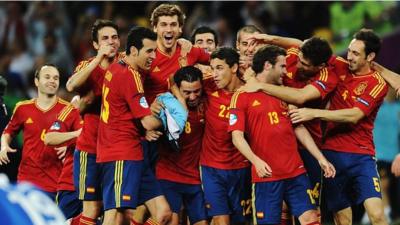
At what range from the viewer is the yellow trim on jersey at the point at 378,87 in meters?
8.75

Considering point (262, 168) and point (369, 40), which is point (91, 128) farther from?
point (369, 40)

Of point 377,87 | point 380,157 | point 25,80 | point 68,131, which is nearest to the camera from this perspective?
point 377,87

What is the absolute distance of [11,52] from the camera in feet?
55.8

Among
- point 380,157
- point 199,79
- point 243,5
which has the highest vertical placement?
point 243,5

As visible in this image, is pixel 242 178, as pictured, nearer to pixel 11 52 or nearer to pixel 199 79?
pixel 199 79

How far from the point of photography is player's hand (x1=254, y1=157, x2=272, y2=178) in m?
7.81

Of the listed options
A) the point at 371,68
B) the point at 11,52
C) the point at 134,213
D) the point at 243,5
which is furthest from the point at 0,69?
the point at 371,68

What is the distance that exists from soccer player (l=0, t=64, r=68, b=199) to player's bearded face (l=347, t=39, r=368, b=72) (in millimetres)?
3254

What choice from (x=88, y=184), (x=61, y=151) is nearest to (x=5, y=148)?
(x=61, y=151)

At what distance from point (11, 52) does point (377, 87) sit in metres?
9.85

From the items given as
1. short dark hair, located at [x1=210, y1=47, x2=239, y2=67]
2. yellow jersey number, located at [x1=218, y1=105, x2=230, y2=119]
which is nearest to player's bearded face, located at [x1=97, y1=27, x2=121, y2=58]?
short dark hair, located at [x1=210, y1=47, x2=239, y2=67]

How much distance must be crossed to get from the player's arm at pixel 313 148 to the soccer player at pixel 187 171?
1067 mm

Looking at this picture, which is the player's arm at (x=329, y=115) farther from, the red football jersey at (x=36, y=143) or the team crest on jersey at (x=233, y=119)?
the red football jersey at (x=36, y=143)

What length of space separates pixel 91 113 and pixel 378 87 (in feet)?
9.20
